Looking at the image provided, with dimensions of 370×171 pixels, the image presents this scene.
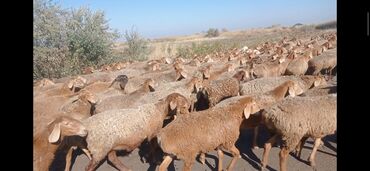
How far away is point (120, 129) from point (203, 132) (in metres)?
1.64

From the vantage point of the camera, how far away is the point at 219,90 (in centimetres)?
1028

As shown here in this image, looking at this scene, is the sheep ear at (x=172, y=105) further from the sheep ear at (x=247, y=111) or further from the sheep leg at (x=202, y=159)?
the sheep ear at (x=247, y=111)

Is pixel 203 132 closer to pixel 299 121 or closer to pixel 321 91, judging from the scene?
pixel 299 121

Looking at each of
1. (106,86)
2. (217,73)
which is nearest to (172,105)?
(106,86)

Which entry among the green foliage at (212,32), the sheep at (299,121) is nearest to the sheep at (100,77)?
the sheep at (299,121)

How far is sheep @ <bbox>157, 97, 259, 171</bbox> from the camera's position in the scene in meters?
6.24

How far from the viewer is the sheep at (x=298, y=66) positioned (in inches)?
571

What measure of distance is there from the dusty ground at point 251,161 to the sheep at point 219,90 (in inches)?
74.8

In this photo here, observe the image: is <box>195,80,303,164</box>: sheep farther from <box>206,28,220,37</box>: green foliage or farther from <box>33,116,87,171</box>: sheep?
<box>206,28,220,37</box>: green foliage

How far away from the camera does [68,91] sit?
11.6 metres

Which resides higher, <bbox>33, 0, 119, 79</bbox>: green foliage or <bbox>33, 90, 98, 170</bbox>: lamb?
<bbox>33, 0, 119, 79</bbox>: green foliage

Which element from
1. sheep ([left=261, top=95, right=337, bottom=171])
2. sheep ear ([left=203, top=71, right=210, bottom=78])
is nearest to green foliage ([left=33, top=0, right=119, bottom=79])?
sheep ear ([left=203, top=71, right=210, bottom=78])

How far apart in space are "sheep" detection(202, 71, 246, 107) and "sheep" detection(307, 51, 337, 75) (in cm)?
610
